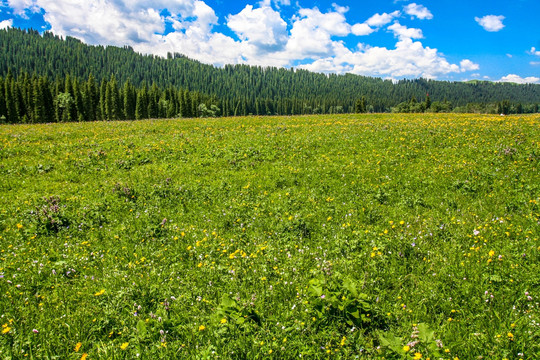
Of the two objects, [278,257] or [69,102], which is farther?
[69,102]

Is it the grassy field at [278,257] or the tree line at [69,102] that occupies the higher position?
the tree line at [69,102]

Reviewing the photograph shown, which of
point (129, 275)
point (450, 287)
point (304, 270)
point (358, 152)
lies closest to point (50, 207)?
point (129, 275)

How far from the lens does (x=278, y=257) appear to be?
5.96 metres

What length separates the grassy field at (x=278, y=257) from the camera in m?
3.69

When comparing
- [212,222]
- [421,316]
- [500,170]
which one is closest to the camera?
[421,316]

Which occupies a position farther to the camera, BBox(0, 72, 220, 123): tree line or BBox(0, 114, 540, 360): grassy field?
BBox(0, 72, 220, 123): tree line

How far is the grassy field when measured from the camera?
3.69m

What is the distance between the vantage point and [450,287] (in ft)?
15.2

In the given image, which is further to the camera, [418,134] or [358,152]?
[418,134]

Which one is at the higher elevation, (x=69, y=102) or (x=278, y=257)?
(x=69, y=102)

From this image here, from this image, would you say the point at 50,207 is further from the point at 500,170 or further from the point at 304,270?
the point at 500,170

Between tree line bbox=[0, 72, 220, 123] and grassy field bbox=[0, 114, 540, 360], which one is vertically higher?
tree line bbox=[0, 72, 220, 123]

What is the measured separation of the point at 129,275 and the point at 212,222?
2815 mm

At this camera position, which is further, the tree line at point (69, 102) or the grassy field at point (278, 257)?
the tree line at point (69, 102)
